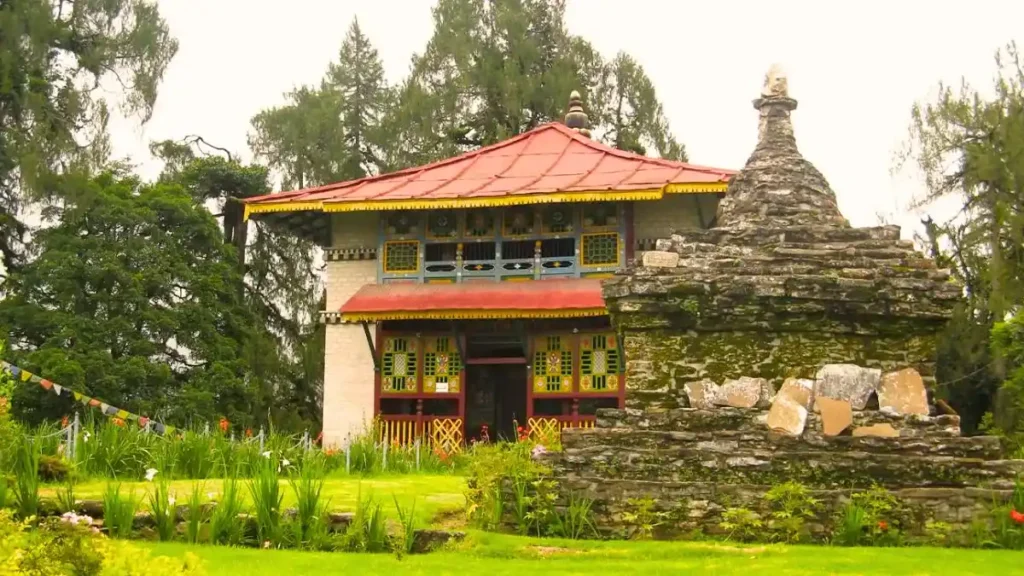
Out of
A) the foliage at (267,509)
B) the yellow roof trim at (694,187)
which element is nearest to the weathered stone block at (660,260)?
the foliage at (267,509)

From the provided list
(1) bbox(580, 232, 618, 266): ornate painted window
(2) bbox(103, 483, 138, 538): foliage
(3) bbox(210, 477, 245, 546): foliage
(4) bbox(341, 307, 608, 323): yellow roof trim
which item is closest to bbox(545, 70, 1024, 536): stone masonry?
(3) bbox(210, 477, 245, 546): foliage

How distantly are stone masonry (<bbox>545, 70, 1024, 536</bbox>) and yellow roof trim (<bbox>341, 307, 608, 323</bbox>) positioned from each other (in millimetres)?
8350

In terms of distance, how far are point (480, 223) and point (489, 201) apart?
1.38 metres

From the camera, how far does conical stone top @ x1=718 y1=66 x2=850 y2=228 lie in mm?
9969

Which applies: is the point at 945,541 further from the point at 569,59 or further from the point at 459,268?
the point at 569,59

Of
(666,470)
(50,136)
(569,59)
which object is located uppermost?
(569,59)

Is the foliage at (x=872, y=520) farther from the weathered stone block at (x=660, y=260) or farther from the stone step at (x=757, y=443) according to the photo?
the weathered stone block at (x=660, y=260)

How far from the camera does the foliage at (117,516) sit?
798 centimetres

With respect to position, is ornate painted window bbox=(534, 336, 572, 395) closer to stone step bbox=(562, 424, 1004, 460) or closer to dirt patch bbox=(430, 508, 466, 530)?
dirt patch bbox=(430, 508, 466, 530)

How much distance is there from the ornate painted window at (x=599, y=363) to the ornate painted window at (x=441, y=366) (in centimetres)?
231

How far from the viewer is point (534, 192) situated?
62.5ft

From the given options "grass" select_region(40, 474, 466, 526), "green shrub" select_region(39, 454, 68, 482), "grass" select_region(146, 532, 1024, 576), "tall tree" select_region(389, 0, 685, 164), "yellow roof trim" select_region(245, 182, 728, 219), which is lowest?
"grass" select_region(146, 532, 1024, 576)

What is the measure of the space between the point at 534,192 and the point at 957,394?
362 inches

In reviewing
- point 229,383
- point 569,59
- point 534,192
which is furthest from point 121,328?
point 569,59
